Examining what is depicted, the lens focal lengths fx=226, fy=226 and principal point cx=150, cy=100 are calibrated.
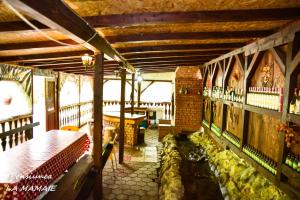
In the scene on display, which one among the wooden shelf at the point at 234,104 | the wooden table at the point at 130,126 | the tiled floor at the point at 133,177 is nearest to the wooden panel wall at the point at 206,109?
the wooden shelf at the point at 234,104

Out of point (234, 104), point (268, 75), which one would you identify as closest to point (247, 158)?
point (234, 104)

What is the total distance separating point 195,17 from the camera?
9.95 feet

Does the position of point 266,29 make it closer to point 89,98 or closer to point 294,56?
point 294,56

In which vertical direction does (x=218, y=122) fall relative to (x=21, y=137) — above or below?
above

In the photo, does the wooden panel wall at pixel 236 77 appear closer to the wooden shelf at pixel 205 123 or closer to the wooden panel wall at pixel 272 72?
the wooden panel wall at pixel 272 72

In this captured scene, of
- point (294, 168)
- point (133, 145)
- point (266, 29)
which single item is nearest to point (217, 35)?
point (266, 29)

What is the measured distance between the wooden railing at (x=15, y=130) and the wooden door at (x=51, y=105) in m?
1.49

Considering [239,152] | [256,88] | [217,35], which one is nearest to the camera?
[217,35]

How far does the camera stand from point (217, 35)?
4062mm

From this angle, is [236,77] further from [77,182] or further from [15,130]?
[15,130]

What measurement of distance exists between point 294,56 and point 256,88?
1299 mm

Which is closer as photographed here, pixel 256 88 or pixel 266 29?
pixel 266 29

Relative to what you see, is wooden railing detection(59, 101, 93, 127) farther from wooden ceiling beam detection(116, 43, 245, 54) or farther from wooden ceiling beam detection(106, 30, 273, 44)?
wooden ceiling beam detection(106, 30, 273, 44)

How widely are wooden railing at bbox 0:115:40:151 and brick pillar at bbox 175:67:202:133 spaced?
212 inches
